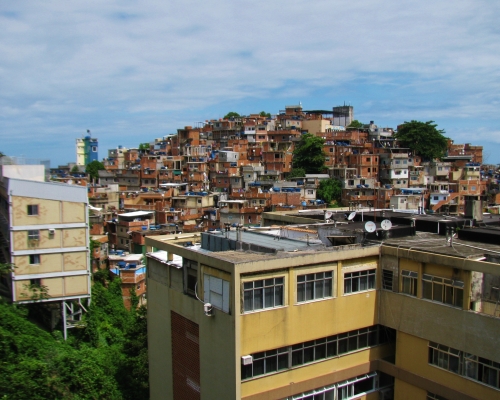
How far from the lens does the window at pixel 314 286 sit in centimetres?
996

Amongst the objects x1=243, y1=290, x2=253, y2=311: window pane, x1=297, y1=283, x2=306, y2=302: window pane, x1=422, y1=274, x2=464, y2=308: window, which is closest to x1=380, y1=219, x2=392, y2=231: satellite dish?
x1=422, y1=274, x2=464, y2=308: window

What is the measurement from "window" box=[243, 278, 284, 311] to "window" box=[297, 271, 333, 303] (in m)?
0.46

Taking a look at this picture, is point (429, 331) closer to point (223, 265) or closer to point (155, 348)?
point (223, 265)

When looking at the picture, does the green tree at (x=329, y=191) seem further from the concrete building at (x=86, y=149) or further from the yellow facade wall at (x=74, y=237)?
the concrete building at (x=86, y=149)

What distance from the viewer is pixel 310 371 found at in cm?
1028

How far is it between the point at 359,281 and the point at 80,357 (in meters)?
9.70

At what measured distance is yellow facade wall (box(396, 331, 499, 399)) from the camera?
9.41m

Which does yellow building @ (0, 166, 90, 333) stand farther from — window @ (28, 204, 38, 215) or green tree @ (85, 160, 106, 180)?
green tree @ (85, 160, 106, 180)

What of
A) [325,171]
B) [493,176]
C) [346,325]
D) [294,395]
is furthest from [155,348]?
[493,176]

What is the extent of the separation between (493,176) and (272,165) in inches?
1023

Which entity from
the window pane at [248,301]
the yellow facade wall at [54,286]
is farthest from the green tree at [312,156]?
the window pane at [248,301]

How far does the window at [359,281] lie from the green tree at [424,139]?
4304cm

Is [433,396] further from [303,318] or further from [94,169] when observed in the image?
[94,169]

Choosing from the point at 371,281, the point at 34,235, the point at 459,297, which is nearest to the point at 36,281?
the point at 34,235
